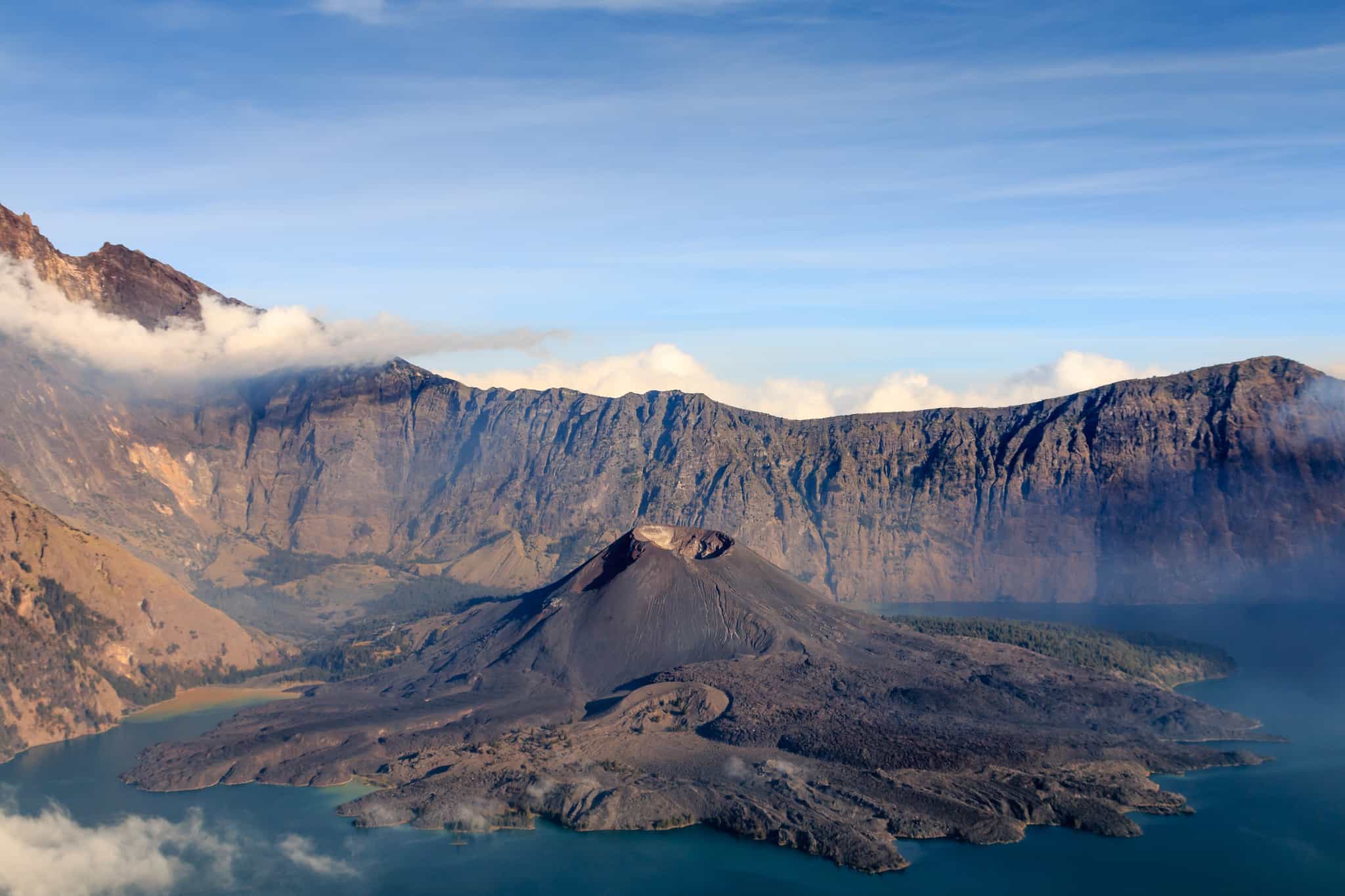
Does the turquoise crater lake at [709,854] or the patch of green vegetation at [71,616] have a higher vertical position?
the patch of green vegetation at [71,616]

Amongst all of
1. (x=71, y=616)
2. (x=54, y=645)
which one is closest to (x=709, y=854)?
(x=54, y=645)

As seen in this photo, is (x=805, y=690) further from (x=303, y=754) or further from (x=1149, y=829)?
(x=303, y=754)

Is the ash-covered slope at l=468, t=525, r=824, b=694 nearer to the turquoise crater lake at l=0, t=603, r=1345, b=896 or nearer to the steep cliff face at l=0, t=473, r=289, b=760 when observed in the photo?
the turquoise crater lake at l=0, t=603, r=1345, b=896

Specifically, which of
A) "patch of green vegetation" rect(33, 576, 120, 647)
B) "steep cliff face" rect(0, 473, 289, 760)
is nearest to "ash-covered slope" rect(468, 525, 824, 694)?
"steep cliff face" rect(0, 473, 289, 760)

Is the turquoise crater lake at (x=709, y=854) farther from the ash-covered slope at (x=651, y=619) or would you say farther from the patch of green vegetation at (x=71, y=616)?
the ash-covered slope at (x=651, y=619)

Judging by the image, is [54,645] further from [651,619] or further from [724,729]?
[724,729]

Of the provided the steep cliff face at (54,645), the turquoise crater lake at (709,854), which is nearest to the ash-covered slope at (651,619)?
the turquoise crater lake at (709,854)

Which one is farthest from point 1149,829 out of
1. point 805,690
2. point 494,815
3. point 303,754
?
point 303,754
